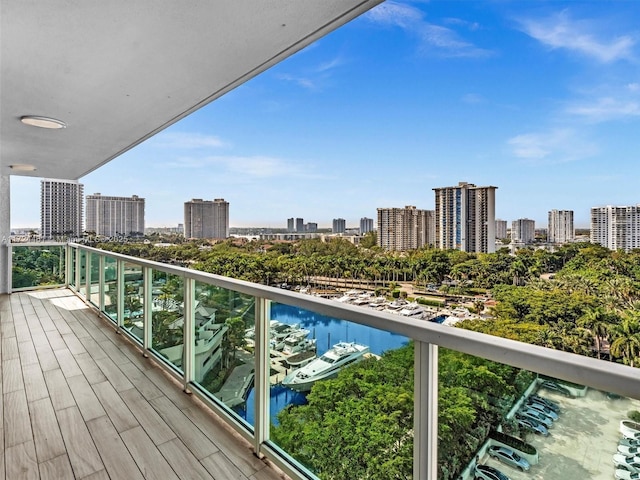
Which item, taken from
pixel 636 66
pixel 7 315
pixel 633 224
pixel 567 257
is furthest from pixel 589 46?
pixel 7 315

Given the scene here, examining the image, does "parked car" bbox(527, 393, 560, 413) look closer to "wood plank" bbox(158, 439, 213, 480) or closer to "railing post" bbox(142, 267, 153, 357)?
"wood plank" bbox(158, 439, 213, 480)

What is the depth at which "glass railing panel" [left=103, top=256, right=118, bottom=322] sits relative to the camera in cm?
404

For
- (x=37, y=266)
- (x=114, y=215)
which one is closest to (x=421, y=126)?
(x=114, y=215)

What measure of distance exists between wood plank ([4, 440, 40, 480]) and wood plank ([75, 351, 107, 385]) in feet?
2.59

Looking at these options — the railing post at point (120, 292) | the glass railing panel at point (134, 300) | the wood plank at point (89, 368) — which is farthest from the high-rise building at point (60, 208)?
the wood plank at point (89, 368)

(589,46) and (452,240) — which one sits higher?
(589,46)

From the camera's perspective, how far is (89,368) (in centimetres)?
290

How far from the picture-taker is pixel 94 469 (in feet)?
5.52

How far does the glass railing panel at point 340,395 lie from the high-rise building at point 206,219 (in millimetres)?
13219

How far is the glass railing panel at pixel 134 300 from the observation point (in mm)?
3342

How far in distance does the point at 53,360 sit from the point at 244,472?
2.52 metres

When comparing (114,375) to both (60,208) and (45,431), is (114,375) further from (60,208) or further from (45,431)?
(60,208)

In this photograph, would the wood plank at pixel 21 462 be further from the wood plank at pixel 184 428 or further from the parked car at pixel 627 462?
the parked car at pixel 627 462

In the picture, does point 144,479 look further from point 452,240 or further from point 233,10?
point 452,240
